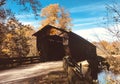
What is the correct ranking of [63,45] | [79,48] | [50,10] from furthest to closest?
[50,10]
[79,48]
[63,45]

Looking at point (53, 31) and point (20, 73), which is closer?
point (20, 73)

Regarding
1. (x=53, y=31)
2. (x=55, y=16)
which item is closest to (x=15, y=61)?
(x=53, y=31)

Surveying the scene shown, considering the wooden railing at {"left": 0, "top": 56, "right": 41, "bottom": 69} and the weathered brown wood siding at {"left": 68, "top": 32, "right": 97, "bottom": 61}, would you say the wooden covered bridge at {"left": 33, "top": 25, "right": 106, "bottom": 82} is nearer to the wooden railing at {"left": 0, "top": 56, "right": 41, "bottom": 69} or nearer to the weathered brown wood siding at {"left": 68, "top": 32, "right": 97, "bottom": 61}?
the weathered brown wood siding at {"left": 68, "top": 32, "right": 97, "bottom": 61}

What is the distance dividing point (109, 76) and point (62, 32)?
A: 1905 cm

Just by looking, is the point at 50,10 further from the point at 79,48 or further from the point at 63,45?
the point at 63,45

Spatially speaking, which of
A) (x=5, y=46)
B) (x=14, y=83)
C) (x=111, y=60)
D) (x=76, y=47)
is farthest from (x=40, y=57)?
(x=111, y=60)

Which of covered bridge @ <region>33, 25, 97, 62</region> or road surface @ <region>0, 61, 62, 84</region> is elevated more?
covered bridge @ <region>33, 25, 97, 62</region>

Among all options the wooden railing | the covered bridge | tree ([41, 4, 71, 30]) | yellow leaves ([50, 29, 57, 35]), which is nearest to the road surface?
the wooden railing

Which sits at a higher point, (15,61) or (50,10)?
(50,10)

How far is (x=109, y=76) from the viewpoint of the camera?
341 inches

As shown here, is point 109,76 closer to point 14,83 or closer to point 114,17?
point 114,17

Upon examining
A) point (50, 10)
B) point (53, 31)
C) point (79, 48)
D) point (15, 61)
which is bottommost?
point (15, 61)

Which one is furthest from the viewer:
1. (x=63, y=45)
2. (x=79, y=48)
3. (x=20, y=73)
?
(x=79, y=48)

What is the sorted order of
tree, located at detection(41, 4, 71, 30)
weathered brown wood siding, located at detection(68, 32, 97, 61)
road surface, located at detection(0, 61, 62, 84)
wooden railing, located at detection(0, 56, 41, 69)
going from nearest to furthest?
road surface, located at detection(0, 61, 62, 84) < wooden railing, located at detection(0, 56, 41, 69) < weathered brown wood siding, located at detection(68, 32, 97, 61) < tree, located at detection(41, 4, 71, 30)
